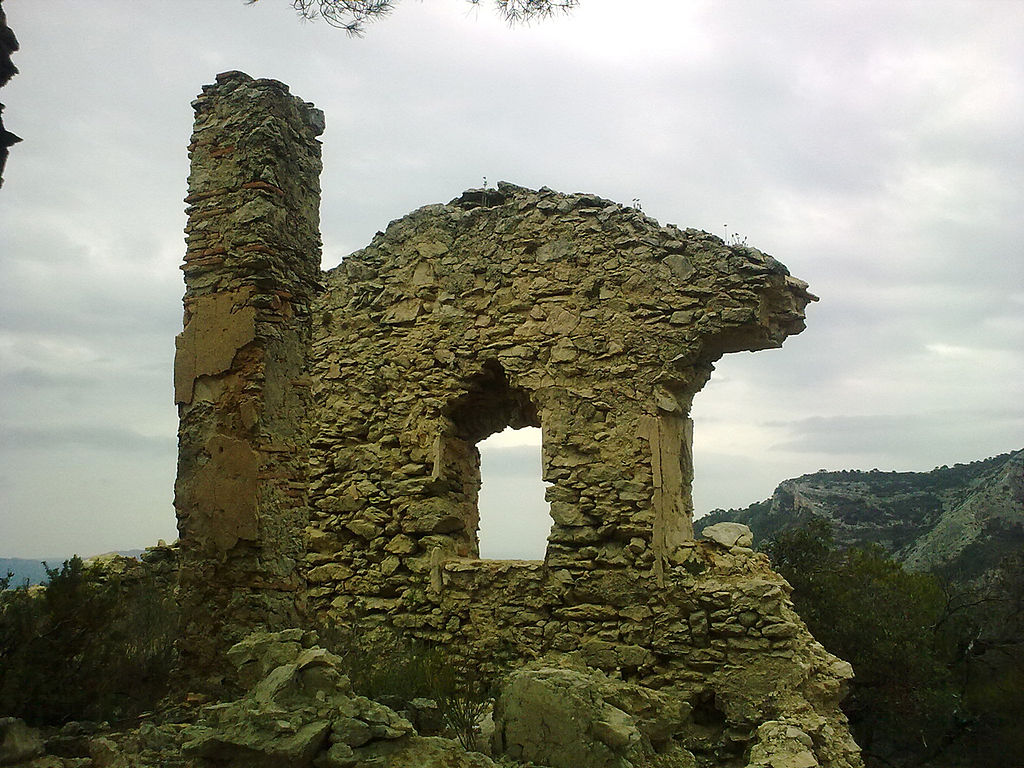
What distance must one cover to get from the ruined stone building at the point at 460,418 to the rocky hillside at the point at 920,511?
51.1 feet

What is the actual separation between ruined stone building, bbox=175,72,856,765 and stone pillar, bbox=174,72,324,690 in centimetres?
2

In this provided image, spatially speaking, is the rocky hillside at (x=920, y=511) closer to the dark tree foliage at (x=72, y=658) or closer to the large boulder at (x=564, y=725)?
the large boulder at (x=564, y=725)

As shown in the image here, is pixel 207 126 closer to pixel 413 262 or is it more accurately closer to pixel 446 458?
pixel 413 262

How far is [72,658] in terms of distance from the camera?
168 inches

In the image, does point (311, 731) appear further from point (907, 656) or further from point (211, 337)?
point (907, 656)

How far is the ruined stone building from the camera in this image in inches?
212

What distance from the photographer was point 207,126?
718 centimetres

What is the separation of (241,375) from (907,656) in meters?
9.74

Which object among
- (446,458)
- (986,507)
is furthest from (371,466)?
(986,507)

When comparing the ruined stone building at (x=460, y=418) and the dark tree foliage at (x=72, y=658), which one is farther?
the ruined stone building at (x=460, y=418)

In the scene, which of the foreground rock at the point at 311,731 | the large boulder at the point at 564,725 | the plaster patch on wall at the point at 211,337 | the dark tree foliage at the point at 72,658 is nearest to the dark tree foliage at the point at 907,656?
the large boulder at the point at 564,725

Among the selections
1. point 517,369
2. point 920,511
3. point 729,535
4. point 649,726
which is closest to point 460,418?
point 517,369

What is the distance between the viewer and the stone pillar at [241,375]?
21.3 feet

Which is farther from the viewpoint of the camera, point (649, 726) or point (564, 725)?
point (649, 726)
